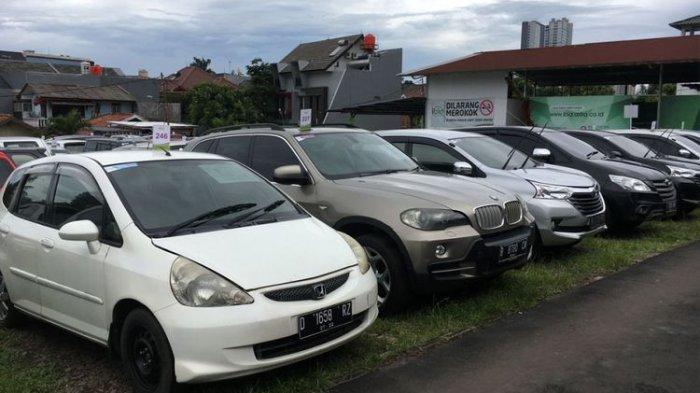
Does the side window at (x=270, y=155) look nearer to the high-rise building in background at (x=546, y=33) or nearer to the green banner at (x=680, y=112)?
the green banner at (x=680, y=112)

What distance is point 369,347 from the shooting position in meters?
4.68

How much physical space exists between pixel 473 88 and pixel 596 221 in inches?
719

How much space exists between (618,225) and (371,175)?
15.6 ft

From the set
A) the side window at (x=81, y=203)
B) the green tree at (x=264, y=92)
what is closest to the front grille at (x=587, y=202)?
the side window at (x=81, y=203)

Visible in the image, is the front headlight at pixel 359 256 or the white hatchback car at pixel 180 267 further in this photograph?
the front headlight at pixel 359 256

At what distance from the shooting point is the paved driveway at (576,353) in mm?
4016

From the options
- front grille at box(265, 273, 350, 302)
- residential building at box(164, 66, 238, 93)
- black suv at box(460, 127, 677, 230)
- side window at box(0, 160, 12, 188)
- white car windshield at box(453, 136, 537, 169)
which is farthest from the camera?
residential building at box(164, 66, 238, 93)

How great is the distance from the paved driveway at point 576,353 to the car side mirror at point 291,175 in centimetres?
217

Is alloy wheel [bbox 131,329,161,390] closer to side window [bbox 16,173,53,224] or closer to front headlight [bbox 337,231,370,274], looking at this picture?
front headlight [bbox 337,231,370,274]

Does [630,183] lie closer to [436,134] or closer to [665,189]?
[665,189]

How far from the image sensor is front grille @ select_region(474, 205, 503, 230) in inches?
211

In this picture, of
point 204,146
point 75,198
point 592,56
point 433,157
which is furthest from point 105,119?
point 75,198

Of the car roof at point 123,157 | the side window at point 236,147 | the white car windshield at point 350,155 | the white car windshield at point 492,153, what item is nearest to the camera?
the car roof at point 123,157

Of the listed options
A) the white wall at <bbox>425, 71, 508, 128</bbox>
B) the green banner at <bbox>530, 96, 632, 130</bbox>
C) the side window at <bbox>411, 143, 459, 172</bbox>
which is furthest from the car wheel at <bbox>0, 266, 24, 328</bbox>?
the white wall at <bbox>425, 71, 508, 128</bbox>
